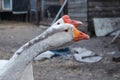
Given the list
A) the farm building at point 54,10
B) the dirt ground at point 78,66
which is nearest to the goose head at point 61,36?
the dirt ground at point 78,66

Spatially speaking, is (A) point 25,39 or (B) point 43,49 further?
(A) point 25,39

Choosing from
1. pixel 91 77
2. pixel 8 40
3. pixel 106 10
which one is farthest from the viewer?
Answer: pixel 106 10

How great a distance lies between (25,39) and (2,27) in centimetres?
292

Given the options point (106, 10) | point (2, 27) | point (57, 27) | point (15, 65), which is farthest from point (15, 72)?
point (2, 27)

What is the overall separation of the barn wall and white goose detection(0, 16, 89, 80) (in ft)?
29.4

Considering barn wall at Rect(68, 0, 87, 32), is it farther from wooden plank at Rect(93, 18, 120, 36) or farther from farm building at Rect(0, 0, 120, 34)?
wooden plank at Rect(93, 18, 120, 36)

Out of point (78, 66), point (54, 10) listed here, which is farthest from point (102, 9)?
point (78, 66)

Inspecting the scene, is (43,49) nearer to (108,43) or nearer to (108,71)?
(108,71)

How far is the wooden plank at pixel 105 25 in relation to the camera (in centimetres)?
1115

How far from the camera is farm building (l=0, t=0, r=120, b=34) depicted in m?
11.6

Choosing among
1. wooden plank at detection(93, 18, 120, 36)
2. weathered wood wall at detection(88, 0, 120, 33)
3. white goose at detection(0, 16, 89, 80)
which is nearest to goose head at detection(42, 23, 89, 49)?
white goose at detection(0, 16, 89, 80)

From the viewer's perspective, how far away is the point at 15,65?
241 cm

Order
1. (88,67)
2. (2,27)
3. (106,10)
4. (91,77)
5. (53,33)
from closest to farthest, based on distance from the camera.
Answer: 1. (53,33)
2. (91,77)
3. (88,67)
4. (106,10)
5. (2,27)

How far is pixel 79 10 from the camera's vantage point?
38.4ft
